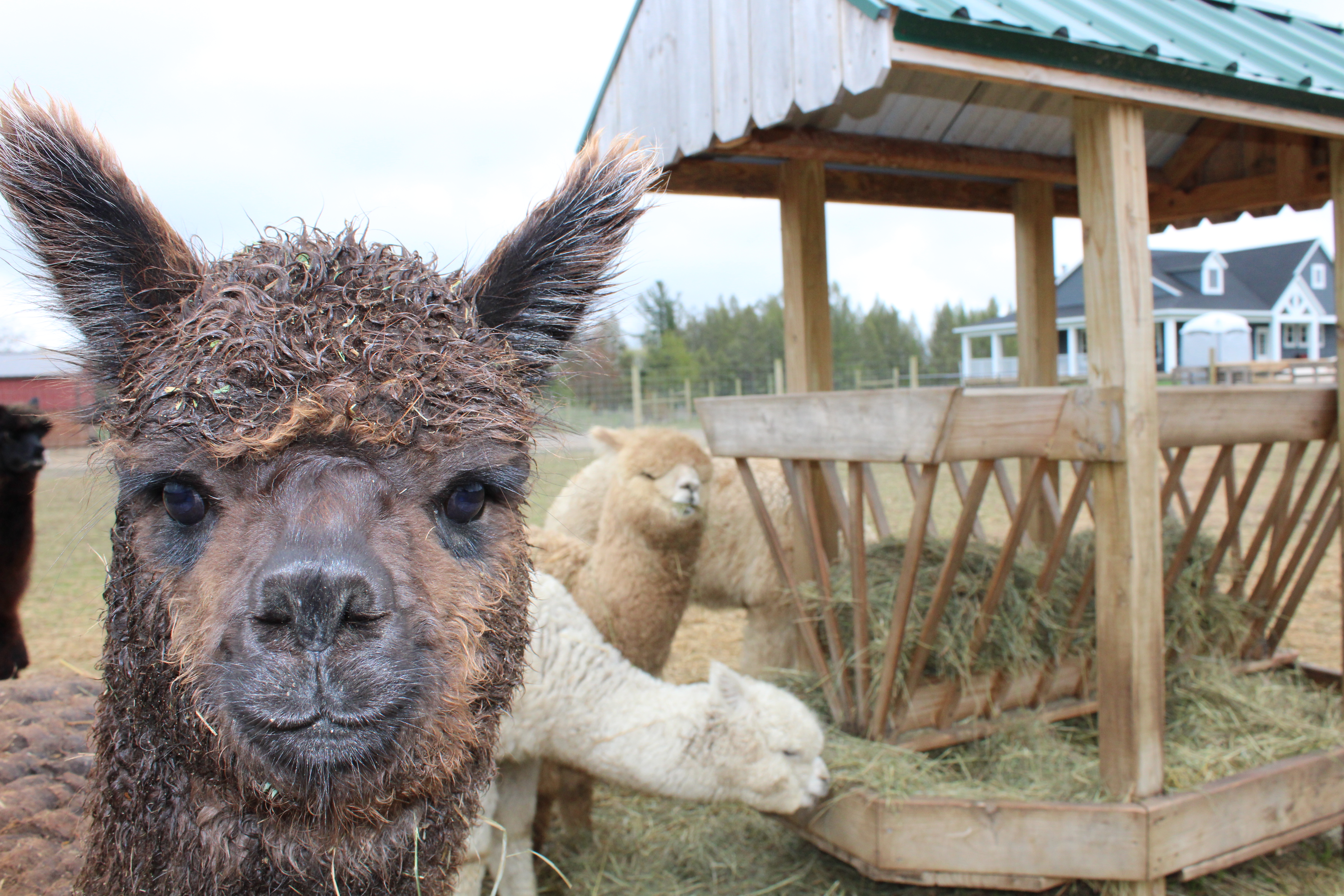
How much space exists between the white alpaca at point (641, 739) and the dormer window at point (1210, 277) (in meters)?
50.2

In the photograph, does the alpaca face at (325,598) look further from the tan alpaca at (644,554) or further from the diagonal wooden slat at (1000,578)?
the tan alpaca at (644,554)

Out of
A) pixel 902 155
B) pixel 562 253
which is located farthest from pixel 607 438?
pixel 562 253

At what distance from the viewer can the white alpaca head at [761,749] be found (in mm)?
3195

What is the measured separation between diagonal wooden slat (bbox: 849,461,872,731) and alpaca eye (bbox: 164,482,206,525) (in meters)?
2.42

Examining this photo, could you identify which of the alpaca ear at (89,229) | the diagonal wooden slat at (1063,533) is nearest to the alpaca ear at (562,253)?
the alpaca ear at (89,229)

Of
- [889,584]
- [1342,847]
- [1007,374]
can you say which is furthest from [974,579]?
[1007,374]

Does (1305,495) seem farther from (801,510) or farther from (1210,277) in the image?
(1210,277)

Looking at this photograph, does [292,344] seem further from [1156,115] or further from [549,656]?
[1156,115]

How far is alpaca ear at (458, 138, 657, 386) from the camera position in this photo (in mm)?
1736

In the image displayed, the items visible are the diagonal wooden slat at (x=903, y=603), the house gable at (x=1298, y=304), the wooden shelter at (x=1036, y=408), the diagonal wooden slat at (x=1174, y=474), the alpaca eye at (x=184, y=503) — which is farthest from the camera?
the house gable at (x=1298, y=304)

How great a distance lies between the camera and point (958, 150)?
507cm

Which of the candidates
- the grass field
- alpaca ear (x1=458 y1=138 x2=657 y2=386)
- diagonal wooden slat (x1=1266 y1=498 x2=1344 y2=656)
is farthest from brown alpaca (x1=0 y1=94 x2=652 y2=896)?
diagonal wooden slat (x1=1266 y1=498 x2=1344 y2=656)

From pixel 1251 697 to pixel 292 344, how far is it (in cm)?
463

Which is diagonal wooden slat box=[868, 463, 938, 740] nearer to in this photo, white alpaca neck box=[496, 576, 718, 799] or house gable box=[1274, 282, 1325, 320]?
white alpaca neck box=[496, 576, 718, 799]
